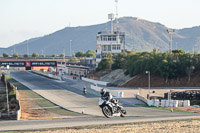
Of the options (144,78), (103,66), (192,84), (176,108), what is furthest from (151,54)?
(176,108)

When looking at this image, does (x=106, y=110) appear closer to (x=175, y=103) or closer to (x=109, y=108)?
(x=109, y=108)

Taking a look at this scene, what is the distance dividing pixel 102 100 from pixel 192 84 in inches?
2183

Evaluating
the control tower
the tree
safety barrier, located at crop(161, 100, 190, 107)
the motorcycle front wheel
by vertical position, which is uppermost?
the control tower

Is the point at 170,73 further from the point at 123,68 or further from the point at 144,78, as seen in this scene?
the point at 123,68

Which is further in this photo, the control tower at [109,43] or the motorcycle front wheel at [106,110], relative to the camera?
the control tower at [109,43]

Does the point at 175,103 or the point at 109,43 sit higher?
the point at 109,43

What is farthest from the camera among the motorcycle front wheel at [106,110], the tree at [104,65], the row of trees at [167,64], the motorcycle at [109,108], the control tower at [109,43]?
the control tower at [109,43]

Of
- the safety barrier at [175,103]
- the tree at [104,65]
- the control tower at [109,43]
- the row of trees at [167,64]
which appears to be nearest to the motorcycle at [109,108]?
the safety barrier at [175,103]

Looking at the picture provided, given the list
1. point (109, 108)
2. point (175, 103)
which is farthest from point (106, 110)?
point (175, 103)

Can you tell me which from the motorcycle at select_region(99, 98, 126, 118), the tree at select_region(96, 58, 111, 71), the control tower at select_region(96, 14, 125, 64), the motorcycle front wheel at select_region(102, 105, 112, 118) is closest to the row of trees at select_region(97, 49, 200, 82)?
the tree at select_region(96, 58, 111, 71)

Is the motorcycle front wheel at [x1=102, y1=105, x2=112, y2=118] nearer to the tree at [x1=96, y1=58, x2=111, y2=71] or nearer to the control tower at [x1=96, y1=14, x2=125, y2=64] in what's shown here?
the tree at [x1=96, y1=58, x2=111, y2=71]

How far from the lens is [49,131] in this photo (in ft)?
73.0

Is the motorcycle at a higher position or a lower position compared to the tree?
lower

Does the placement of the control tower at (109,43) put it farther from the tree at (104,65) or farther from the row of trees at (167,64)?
the row of trees at (167,64)
